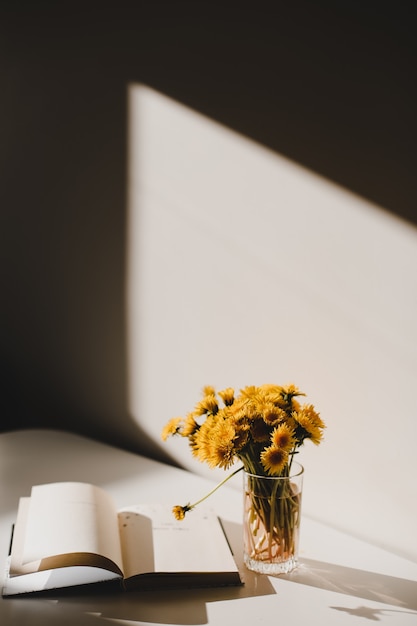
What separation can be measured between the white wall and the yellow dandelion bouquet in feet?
0.55

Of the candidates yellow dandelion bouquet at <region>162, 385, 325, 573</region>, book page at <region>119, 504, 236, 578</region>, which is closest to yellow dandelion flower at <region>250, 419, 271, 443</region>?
yellow dandelion bouquet at <region>162, 385, 325, 573</region>

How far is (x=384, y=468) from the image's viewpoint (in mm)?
1174

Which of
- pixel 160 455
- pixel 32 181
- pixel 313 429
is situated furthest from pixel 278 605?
pixel 32 181

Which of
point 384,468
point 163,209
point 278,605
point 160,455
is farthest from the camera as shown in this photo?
point 160,455

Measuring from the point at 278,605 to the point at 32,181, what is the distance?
1.28m

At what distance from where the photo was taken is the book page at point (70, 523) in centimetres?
103

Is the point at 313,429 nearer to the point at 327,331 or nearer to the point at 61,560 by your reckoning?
the point at 327,331

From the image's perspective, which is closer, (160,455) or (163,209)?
(163,209)

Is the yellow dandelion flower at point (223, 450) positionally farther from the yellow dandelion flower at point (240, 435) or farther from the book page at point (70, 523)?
the book page at point (70, 523)

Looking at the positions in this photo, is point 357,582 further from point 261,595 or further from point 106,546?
point 106,546

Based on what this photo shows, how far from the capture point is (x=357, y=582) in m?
1.04

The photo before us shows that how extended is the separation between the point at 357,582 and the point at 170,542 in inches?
11.6

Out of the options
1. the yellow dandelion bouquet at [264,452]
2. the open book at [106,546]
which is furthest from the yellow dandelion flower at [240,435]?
the open book at [106,546]

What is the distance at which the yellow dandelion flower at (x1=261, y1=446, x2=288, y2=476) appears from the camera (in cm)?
99
